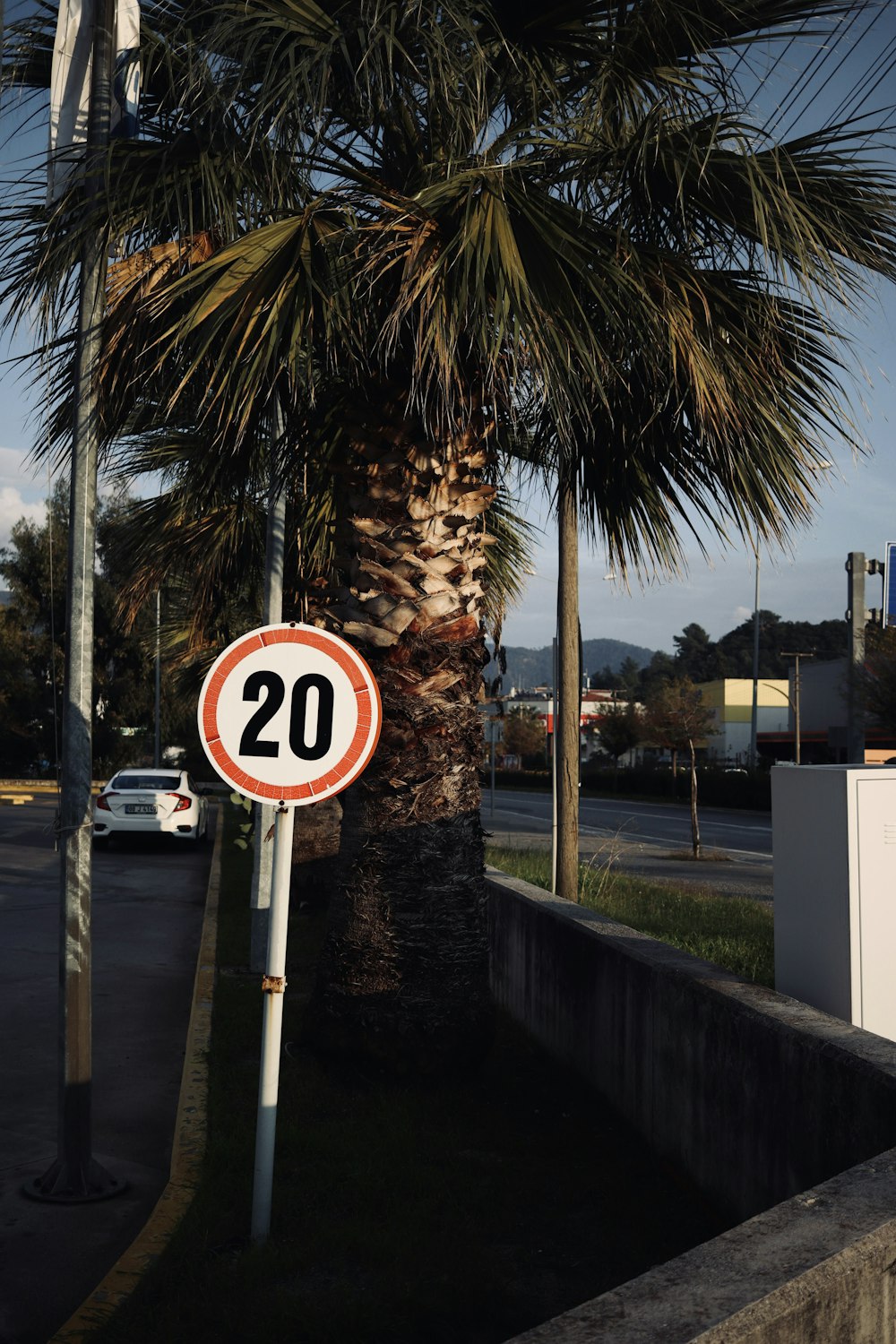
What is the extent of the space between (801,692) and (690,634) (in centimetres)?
10595

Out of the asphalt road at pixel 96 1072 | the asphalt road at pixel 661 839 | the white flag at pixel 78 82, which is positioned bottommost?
the asphalt road at pixel 661 839

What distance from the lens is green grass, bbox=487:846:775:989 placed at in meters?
8.02

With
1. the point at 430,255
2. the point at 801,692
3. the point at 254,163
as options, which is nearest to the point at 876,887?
the point at 430,255

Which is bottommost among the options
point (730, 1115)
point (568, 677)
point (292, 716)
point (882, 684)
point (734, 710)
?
point (730, 1115)

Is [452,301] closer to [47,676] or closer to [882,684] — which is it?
[882,684]

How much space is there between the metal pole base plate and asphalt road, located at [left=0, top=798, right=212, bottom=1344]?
1.6 inches

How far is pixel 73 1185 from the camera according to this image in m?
5.41

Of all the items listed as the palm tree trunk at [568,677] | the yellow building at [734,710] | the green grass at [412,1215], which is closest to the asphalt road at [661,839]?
the palm tree trunk at [568,677]

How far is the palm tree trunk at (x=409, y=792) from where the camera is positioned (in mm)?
6602

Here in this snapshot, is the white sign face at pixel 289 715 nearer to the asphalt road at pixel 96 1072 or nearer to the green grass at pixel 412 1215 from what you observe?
the green grass at pixel 412 1215

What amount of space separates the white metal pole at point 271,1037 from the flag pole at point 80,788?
107 cm

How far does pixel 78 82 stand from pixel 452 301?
2.02m

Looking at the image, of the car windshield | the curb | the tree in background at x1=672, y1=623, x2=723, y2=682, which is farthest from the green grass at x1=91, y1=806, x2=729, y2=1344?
the tree in background at x1=672, y1=623, x2=723, y2=682

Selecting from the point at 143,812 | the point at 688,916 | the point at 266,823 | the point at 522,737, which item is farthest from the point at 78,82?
the point at 522,737
